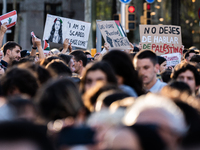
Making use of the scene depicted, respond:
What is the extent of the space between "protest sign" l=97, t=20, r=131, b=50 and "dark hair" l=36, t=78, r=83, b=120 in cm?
770

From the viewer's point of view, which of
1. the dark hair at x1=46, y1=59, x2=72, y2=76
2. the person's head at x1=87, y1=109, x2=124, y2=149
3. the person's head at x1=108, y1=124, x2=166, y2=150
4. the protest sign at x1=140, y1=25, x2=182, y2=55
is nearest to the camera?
the person's head at x1=108, y1=124, x2=166, y2=150

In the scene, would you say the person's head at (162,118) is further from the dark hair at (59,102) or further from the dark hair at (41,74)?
the dark hair at (41,74)

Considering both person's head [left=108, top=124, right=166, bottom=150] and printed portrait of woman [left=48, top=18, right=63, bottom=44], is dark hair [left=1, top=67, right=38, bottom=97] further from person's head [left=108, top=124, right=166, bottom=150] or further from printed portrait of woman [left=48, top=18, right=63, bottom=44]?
printed portrait of woman [left=48, top=18, right=63, bottom=44]

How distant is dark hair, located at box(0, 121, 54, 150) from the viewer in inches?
54.0

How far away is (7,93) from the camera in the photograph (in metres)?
2.97

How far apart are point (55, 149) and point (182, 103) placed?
2.09 feet

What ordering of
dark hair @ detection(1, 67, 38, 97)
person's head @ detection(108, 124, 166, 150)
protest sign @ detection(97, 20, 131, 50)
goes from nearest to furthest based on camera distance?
person's head @ detection(108, 124, 166, 150), dark hair @ detection(1, 67, 38, 97), protest sign @ detection(97, 20, 131, 50)

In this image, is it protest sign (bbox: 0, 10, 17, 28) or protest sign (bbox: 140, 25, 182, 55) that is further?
protest sign (bbox: 140, 25, 182, 55)

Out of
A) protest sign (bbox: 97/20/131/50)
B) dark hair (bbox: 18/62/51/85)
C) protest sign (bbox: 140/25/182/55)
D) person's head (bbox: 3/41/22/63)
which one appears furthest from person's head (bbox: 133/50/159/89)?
protest sign (bbox: 140/25/182/55)

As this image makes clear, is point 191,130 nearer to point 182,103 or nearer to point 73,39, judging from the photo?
point 182,103

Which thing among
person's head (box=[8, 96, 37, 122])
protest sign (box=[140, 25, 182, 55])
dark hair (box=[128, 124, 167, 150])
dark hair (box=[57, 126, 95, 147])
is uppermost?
protest sign (box=[140, 25, 182, 55])

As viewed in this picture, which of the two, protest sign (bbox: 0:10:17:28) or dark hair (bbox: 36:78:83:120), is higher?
protest sign (bbox: 0:10:17:28)

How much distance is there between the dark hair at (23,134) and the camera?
137 cm

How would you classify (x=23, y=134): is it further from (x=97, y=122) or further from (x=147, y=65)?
(x=147, y=65)
